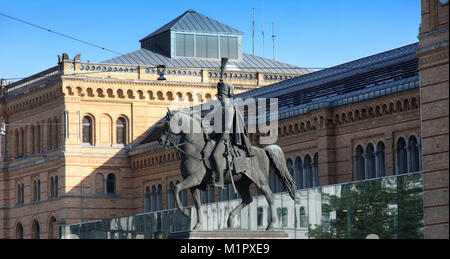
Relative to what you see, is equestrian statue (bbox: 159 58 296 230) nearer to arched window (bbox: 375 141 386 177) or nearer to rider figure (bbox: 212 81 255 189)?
rider figure (bbox: 212 81 255 189)

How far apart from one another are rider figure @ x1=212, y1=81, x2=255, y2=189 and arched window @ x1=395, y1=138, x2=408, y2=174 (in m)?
16.4

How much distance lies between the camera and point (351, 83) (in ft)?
176

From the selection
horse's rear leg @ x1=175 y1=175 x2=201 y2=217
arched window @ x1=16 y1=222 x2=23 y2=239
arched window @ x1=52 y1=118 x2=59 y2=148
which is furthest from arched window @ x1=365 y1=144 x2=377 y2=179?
arched window @ x1=16 y1=222 x2=23 y2=239

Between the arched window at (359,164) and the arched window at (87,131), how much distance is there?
21.5 m

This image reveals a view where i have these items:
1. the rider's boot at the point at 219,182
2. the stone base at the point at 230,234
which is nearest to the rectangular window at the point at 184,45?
A: the rider's boot at the point at 219,182

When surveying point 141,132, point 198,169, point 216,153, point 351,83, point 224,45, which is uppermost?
point 224,45

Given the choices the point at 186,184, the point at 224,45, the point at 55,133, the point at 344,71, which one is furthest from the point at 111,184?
the point at 186,184

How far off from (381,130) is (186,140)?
18510mm

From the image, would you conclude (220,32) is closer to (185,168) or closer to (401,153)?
(401,153)

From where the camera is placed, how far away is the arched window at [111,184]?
7062cm

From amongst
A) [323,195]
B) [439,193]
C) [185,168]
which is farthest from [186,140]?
[323,195]

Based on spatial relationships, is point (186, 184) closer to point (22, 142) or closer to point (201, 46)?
point (22, 142)

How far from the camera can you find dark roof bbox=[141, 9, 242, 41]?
248 ft

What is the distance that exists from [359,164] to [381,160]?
5.50ft
